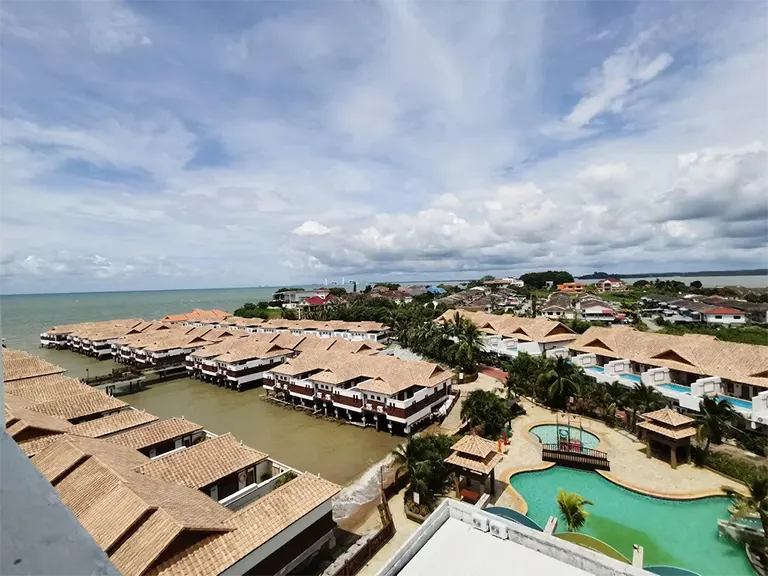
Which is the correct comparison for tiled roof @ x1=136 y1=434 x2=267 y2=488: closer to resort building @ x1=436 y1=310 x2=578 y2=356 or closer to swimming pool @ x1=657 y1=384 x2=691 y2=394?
swimming pool @ x1=657 y1=384 x2=691 y2=394

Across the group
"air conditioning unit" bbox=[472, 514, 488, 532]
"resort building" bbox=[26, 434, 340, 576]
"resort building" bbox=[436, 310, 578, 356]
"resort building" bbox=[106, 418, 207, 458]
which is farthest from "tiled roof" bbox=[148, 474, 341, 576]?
"resort building" bbox=[436, 310, 578, 356]

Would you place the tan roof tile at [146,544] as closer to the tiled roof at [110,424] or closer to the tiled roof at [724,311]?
the tiled roof at [110,424]

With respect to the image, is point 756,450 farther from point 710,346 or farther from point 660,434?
point 710,346

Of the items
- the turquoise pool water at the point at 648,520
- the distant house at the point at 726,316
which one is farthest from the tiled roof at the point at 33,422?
the distant house at the point at 726,316

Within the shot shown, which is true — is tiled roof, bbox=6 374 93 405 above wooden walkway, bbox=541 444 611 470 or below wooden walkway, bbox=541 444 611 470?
above

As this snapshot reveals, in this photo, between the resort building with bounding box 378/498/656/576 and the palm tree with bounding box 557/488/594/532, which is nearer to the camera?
the resort building with bounding box 378/498/656/576

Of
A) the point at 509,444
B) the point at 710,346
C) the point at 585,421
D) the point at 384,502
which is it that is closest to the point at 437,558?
the point at 384,502

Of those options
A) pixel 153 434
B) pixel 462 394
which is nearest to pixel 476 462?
pixel 462 394
